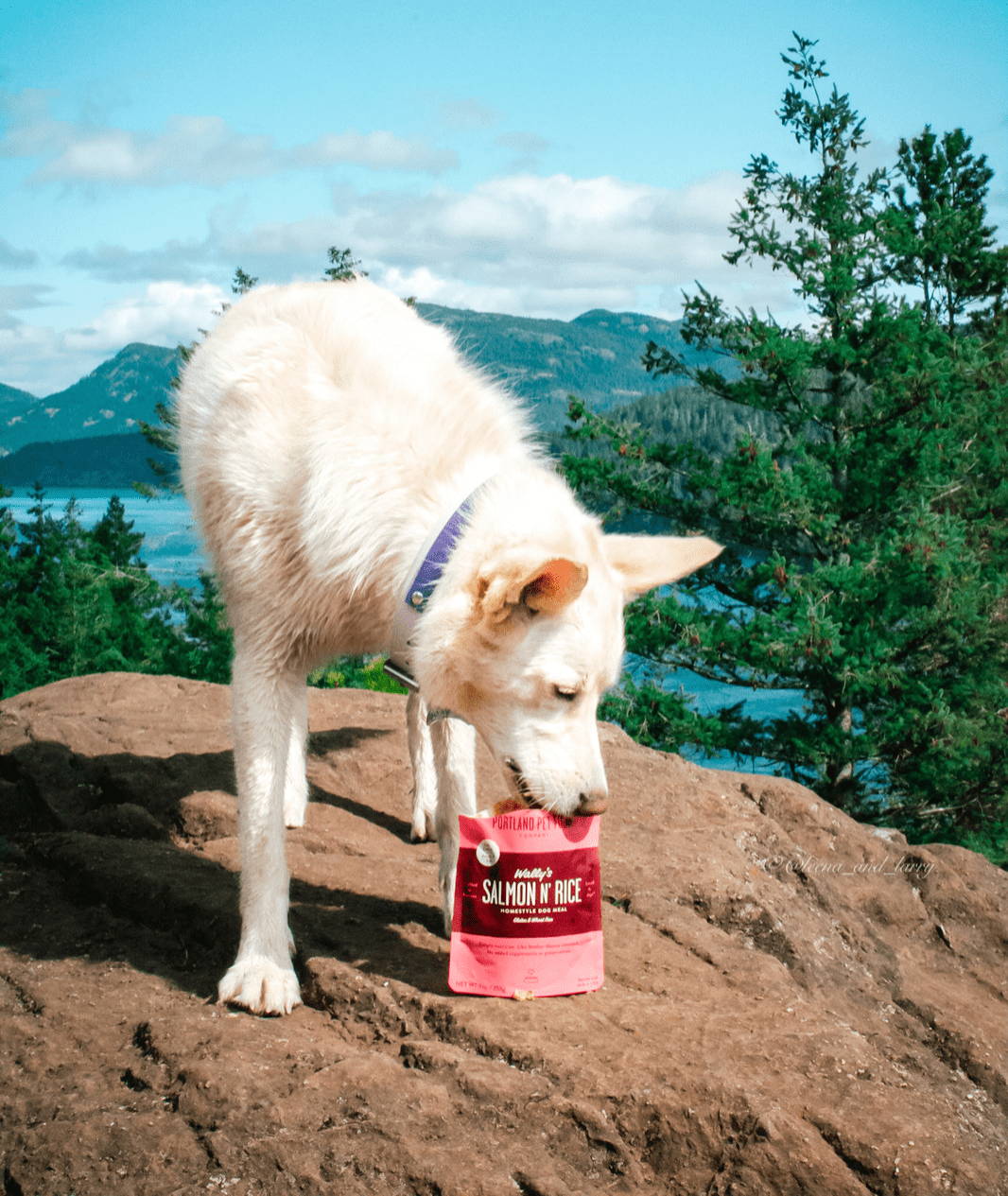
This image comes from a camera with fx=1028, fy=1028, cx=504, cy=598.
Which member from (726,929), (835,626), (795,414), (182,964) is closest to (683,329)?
(795,414)

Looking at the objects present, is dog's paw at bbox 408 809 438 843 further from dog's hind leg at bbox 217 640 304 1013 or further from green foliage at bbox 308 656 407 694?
green foliage at bbox 308 656 407 694

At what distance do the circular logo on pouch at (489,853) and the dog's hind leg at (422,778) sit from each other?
1.93m

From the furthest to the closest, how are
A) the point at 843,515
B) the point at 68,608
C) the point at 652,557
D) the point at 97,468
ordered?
the point at 97,468, the point at 68,608, the point at 843,515, the point at 652,557

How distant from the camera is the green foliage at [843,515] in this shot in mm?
12211

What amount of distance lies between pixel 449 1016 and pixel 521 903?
1.26 ft

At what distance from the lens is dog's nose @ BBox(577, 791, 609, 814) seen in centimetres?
302

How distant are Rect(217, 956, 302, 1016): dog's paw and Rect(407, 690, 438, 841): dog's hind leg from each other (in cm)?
177

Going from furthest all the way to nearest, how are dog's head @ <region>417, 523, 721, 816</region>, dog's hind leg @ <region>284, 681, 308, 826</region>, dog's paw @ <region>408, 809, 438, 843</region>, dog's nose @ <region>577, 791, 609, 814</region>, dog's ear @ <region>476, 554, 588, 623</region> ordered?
dog's paw @ <region>408, 809, 438, 843</region>
dog's hind leg @ <region>284, 681, 308, 826</region>
dog's nose @ <region>577, 791, 609, 814</region>
dog's head @ <region>417, 523, 721, 816</region>
dog's ear @ <region>476, 554, 588, 623</region>

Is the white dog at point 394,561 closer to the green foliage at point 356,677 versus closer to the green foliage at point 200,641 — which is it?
the green foliage at point 356,677

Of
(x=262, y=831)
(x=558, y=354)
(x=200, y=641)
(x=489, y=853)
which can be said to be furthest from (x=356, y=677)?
(x=558, y=354)

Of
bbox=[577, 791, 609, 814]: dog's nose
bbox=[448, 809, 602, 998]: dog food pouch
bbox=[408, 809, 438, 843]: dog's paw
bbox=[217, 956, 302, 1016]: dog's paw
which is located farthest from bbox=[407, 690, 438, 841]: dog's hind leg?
bbox=[577, 791, 609, 814]: dog's nose

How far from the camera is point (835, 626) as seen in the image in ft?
36.1

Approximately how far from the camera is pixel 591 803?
3.02 meters

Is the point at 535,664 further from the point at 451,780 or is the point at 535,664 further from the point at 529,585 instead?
the point at 451,780
